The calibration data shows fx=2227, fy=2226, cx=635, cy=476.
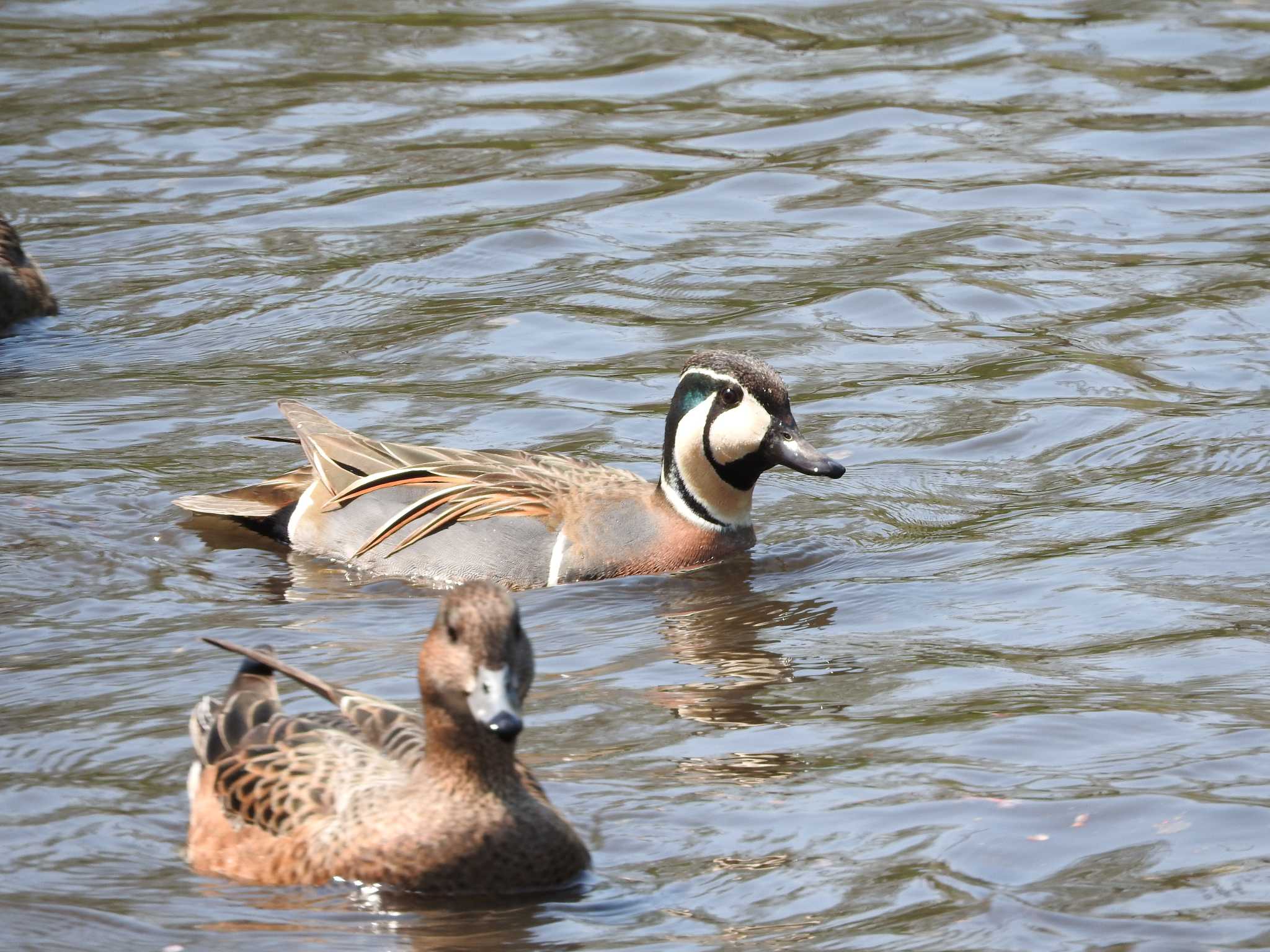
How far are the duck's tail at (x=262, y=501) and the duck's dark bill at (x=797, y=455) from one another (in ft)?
6.75

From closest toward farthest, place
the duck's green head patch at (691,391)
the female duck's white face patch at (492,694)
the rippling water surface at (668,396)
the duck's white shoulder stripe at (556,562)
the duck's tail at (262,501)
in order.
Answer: the female duck's white face patch at (492,694)
the rippling water surface at (668,396)
the duck's white shoulder stripe at (556,562)
the duck's green head patch at (691,391)
the duck's tail at (262,501)

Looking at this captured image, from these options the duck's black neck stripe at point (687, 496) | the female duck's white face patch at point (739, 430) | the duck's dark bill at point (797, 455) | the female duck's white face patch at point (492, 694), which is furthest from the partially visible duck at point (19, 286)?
the female duck's white face patch at point (492, 694)

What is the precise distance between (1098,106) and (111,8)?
8.29 m

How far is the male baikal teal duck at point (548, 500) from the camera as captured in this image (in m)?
9.24

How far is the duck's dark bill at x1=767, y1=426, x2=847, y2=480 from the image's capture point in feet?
30.4

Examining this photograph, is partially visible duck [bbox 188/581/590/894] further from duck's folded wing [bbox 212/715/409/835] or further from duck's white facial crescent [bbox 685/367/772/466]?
duck's white facial crescent [bbox 685/367/772/466]

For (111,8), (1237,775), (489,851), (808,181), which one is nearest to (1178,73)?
(808,181)

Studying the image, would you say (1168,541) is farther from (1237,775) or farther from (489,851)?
(489,851)

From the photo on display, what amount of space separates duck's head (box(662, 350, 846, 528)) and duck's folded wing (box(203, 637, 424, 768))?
118 inches

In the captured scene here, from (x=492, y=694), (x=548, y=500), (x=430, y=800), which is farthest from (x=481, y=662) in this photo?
(x=548, y=500)

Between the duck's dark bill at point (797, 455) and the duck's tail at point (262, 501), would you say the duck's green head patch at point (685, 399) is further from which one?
the duck's tail at point (262, 501)

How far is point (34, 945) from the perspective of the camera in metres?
5.67

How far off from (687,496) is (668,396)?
2.04 m

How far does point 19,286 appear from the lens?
41.2ft
